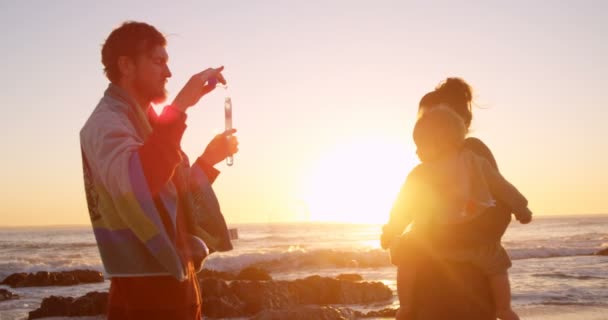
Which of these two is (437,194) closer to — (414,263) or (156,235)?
(414,263)

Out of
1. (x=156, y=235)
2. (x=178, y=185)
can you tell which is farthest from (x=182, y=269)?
(x=178, y=185)

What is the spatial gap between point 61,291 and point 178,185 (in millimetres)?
15093

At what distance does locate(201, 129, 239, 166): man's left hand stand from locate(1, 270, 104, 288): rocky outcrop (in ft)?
54.9

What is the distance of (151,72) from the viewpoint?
284cm

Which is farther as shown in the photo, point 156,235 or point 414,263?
point 414,263

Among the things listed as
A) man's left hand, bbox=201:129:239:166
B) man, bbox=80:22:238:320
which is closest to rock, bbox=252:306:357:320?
man, bbox=80:22:238:320

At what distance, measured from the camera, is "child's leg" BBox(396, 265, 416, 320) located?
3.40 meters

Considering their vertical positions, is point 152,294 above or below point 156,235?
below

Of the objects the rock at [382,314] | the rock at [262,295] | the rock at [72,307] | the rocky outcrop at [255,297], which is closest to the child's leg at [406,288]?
the rocky outcrop at [255,297]

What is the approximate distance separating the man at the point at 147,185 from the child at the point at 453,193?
1053 mm

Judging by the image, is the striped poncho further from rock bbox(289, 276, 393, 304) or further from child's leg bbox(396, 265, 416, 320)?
rock bbox(289, 276, 393, 304)

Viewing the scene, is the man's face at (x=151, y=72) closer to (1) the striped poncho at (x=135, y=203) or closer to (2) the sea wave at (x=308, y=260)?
(1) the striped poncho at (x=135, y=203)

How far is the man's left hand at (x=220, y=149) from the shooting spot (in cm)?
287

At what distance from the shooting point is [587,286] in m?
14.1
